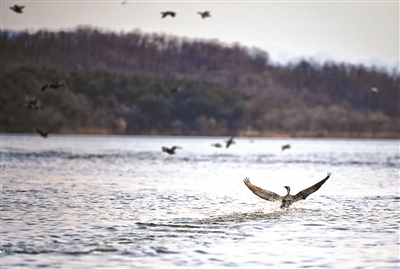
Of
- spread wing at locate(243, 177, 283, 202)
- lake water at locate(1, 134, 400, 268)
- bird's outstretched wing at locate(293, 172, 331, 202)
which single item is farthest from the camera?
bird's outstretched wing at locate(293, 172, 331, 202)

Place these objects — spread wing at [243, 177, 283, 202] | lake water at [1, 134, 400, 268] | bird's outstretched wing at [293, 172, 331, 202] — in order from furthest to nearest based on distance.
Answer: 1. bird's outstretched wing at [293, 172, 331, 202]
2. spread wing at [243, 177, 283, 202]
3. lake water at [1, 134, 400, 268]

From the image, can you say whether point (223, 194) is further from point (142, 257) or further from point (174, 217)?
point (142, 257)

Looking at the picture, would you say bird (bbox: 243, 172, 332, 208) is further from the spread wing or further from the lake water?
the lake water

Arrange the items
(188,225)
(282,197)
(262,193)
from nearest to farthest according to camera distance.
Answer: (188,225) → (262,193) → (282,197)

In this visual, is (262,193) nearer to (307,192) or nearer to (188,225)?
(307,192)

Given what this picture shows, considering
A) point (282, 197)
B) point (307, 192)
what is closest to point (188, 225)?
point (282, 197)

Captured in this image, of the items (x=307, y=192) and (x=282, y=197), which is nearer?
(x=307, y=192)

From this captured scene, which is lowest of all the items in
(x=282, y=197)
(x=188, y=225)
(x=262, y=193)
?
(x=188, y=225)

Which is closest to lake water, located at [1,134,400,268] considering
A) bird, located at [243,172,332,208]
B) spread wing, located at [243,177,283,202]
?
bird, located at [243,172,332,208]

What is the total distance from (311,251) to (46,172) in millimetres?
23554

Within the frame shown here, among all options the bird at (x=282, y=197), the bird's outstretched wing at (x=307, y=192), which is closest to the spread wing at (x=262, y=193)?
the bird at (x=282, y=197)

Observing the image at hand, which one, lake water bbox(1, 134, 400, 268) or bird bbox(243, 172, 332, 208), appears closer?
lake water bbox(1, 134, 400, 268)

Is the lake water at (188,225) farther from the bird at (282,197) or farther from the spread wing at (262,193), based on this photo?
the spread wing at (262,193)

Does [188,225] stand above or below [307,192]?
below
